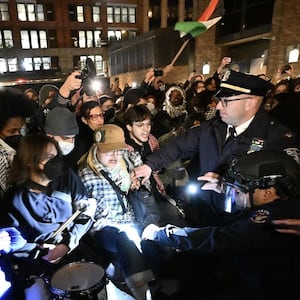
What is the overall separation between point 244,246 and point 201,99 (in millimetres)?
4027

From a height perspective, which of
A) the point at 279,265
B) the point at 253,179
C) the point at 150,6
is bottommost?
the point at 279,265

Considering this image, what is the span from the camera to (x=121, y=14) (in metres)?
36.3

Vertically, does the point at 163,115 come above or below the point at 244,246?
above

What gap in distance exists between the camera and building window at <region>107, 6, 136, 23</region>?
3578cm

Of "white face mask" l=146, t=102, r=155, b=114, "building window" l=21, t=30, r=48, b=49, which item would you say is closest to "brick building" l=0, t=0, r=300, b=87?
"building window" l=21, t=30, r=48, b=49

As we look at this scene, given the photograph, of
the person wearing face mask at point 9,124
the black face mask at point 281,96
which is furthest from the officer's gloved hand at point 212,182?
the black face mask at point 281,96

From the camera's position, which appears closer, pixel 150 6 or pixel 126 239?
pixel 126 239

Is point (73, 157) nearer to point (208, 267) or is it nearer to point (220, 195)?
point (220, 195)

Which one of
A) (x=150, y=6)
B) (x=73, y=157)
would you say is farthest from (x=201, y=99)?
(x=150, y=6)

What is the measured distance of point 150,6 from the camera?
3747 cm

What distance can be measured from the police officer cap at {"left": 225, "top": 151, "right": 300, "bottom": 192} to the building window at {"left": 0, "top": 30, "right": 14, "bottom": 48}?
3596 centimetres

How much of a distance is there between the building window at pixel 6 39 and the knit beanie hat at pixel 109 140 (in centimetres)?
3472

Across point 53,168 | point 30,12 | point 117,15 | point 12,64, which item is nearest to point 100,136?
point 53,168

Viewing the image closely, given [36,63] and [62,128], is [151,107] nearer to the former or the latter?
[62,128]
